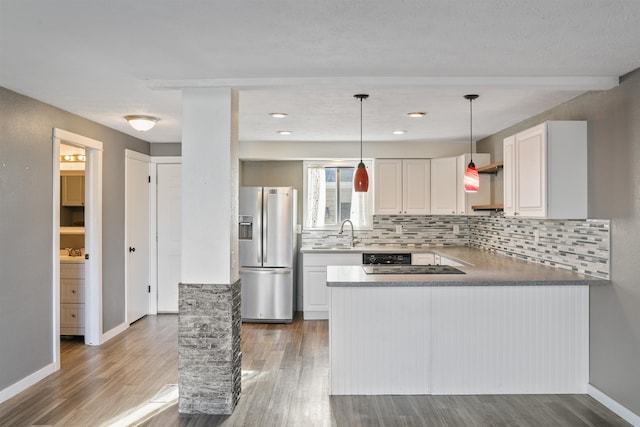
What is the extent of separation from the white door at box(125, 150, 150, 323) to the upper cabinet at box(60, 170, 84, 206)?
29.2 inches

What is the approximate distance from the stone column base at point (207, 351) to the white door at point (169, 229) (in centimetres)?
316

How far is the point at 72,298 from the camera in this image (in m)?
4.90

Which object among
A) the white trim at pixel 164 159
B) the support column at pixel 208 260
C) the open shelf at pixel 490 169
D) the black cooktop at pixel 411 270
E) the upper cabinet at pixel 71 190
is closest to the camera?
the support column at pixel 208 260

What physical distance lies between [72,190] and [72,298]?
→ 1628 millimetres

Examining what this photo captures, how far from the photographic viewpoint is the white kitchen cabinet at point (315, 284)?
19.3 feet

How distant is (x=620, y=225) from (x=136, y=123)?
4.11 metres

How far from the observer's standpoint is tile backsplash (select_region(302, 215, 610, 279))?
11.4ft

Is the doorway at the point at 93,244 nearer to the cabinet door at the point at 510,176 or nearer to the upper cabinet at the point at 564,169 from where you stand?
the cabinet door at the point at 510,176

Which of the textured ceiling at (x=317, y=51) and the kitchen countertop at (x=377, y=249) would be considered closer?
the textured ceiling at (x=317, y=51)

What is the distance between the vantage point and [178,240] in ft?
20.2

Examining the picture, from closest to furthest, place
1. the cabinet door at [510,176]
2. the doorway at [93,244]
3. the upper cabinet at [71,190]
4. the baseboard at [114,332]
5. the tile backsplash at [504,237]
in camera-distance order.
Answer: the tile backsplash at [504,237]
the cabinet door at [510,176]
the doorway at [93,244]
the baseboard at [114,332]
the upper cabinet at [71,190]

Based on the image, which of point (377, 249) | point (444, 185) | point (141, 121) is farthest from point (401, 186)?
point (141, 121)

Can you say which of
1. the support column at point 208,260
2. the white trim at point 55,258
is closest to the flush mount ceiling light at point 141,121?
the white trim at point 55,258

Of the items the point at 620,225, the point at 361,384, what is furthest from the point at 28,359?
the point at 620,225
